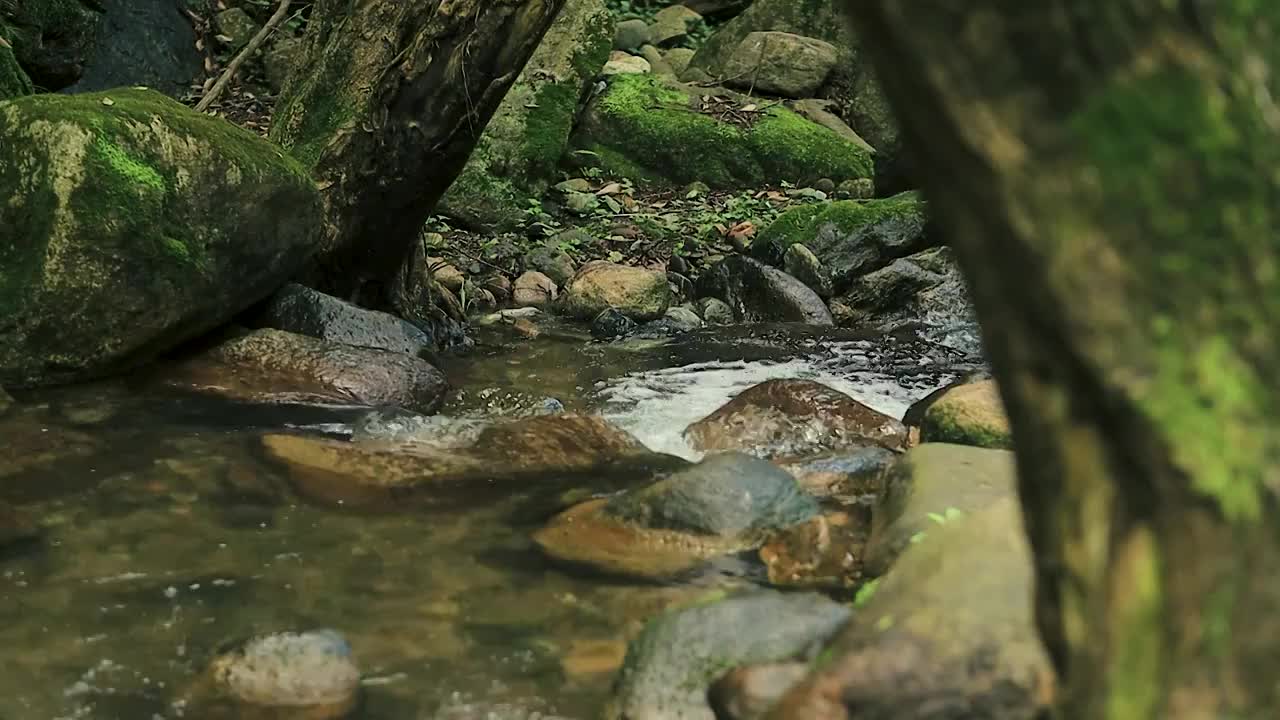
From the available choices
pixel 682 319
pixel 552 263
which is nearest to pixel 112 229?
pixel 682 319

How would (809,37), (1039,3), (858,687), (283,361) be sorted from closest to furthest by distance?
(1039,3) < (858,687) < (283,361) < (809,37)

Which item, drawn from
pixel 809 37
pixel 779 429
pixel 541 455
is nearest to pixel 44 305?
pixel 541 455

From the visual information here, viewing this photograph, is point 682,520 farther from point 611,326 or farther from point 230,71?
point 230,71

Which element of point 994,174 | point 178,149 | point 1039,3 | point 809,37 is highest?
point 1039,3

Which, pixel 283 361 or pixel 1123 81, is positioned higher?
pixel 1123 81

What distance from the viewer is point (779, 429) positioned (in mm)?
5844

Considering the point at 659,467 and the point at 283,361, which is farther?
the point at 283,361

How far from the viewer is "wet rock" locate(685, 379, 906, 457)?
5.75 metres

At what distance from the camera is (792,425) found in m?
5.87

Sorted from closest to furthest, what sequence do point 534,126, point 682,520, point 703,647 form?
point 703,647
point 682,520
point 534,126

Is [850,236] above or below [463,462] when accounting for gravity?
below

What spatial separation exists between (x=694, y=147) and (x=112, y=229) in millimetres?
7361

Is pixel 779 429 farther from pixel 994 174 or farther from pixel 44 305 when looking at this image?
pixel 994 174

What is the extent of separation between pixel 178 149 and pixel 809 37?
10430 mm
